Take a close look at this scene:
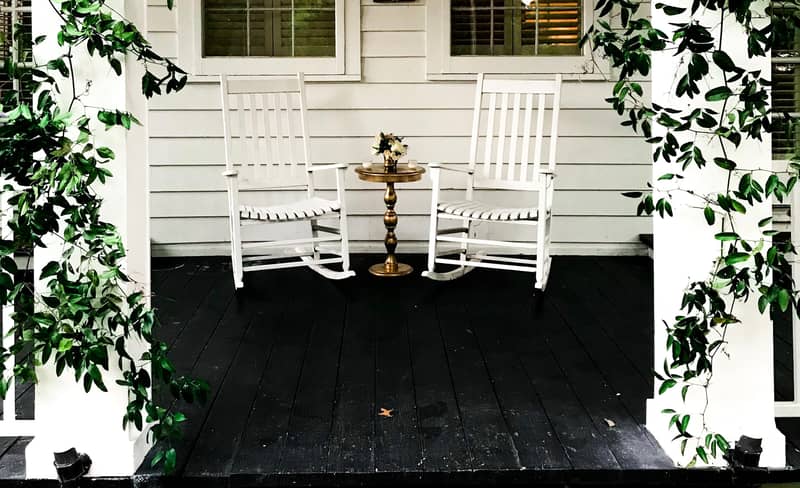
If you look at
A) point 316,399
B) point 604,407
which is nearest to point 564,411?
point 604,407

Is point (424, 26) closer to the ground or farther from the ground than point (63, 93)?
farther from the ground

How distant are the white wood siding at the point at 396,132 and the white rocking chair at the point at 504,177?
215mm

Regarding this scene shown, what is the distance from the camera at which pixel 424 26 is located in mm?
5465

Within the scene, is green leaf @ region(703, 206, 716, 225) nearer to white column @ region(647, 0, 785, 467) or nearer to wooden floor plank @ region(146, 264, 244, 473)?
white column @ region(647, 0, 785, 467)

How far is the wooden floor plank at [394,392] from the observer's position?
2.51 metres

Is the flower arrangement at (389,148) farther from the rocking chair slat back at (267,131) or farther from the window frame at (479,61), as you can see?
the window frame at (479,61)

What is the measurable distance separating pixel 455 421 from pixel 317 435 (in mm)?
449

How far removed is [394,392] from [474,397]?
0.93 ft

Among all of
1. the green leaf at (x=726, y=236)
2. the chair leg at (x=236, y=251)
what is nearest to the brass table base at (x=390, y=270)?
the chair leg at (x=236, y=251)

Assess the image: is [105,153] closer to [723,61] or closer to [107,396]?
[107,396]

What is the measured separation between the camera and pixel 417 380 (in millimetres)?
3215

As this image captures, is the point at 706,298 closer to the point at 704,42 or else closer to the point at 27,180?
the point at 704,42

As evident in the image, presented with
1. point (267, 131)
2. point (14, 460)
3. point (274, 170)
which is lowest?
point (14, 460)

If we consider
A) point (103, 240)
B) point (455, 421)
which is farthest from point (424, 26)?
point (103, 240)
